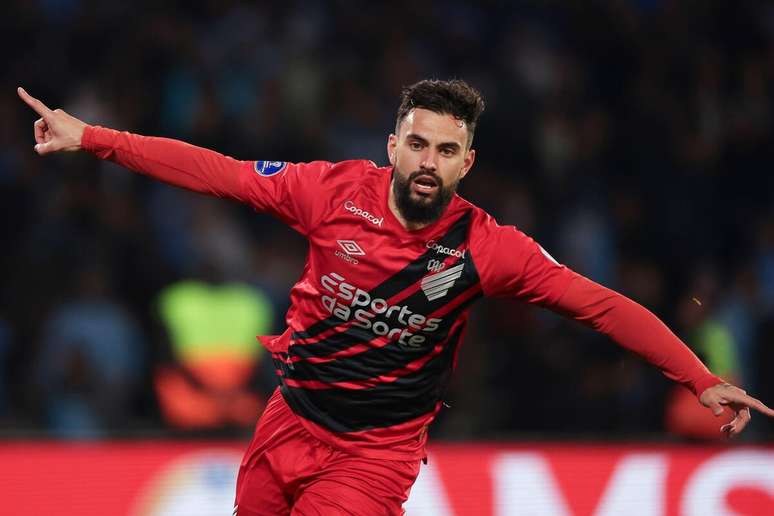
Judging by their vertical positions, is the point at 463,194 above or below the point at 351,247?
above

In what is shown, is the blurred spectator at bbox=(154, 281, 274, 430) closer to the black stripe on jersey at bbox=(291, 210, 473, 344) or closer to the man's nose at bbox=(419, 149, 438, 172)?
→ the black stripe on jersey at bbox=(291, 210, 473, 344)

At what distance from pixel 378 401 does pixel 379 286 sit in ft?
1.37

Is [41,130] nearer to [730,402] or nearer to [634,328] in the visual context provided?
[634,328]

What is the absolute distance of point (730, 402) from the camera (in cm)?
433

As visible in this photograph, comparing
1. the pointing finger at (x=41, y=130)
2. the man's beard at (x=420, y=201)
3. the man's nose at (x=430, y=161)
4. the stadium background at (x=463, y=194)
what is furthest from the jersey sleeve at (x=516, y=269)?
the stadium background at (x=463, y=194)

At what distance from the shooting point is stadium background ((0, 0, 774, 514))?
768cm

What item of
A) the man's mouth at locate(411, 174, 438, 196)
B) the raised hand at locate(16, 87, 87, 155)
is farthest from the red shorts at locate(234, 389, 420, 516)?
the raised hand at locate(16, 87, 87, 155)

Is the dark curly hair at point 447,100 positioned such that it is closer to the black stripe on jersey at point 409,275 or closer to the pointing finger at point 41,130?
the black stripe on jersey at point 409,275

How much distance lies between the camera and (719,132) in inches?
420

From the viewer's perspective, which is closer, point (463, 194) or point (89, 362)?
point (89, 362)

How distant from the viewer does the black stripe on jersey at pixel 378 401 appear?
4.73 metres

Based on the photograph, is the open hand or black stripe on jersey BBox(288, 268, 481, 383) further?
black stripe on jersey BBox(288, 268, 481, 383)

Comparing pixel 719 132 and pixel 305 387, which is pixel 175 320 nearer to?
pixel 305 387

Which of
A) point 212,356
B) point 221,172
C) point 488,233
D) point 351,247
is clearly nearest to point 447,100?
point 488,233
